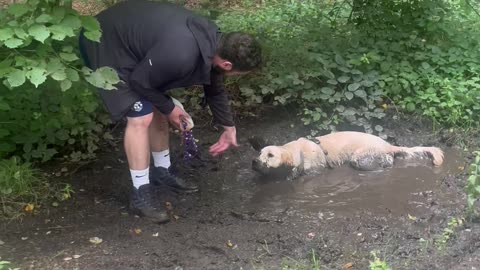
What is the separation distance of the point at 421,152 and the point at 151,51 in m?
2.46

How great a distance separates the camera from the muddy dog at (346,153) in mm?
4754

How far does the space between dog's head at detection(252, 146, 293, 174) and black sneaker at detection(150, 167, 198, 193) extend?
0.51 meters

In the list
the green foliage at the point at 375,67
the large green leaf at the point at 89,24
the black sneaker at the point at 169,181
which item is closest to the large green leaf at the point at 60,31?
the large green leaf at the point at 89,24

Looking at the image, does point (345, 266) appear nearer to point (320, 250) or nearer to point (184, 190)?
point (320, 250)

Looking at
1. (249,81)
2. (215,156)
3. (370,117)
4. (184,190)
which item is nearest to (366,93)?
(370,117)

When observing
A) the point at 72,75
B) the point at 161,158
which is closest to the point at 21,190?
the point at 161,158

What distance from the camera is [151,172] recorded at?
4.72 metres

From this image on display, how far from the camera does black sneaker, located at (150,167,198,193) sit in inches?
180

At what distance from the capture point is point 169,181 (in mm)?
4582

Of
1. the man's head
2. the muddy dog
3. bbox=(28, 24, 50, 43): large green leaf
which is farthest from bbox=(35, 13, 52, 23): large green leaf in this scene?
the muddy dog

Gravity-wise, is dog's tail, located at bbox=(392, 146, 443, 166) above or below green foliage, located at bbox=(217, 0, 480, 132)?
below

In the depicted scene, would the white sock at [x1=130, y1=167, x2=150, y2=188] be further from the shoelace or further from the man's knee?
the shoelace

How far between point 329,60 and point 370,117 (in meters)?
0.74

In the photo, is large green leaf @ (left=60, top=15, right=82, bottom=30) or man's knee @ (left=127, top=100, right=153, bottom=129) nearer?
large green leaf @ (left=60, top=15, right=82, bottom=30)
